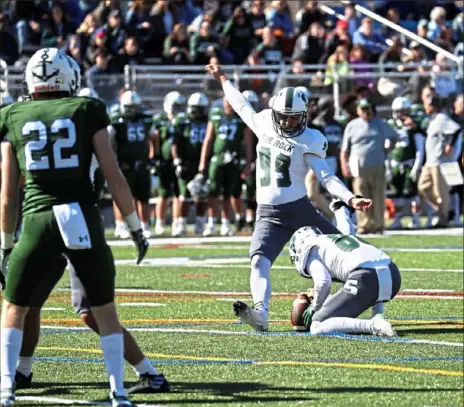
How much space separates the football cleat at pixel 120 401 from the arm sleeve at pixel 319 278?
3283 millimetres

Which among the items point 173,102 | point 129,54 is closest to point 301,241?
point 173,102

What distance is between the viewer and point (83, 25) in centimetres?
2419

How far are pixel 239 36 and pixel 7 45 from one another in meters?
4.57

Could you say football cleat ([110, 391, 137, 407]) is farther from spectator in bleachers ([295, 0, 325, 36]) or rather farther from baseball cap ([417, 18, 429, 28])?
baseball cap ([417, 18, 429, 28])

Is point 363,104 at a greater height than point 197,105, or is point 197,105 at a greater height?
point 363,104

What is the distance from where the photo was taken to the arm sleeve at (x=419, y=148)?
2228cm

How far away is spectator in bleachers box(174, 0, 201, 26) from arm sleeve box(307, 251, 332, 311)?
54.8 feet

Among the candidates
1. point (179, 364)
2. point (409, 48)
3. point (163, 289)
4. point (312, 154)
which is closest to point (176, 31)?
point (409, 48)

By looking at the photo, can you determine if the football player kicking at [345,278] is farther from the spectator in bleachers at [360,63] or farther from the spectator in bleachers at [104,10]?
the spectator in bleachers at [104,10]

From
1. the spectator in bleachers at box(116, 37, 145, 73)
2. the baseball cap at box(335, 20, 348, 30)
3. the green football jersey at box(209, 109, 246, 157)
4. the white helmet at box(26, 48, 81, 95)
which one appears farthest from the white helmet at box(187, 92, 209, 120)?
the white helmet at box(26, 48, 81, 95)

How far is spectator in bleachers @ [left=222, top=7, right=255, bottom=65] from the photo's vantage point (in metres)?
25.2

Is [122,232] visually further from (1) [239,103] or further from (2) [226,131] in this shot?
(1) [239,103]

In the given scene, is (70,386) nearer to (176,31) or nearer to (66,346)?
(66,346)

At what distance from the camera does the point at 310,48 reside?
25.1m
